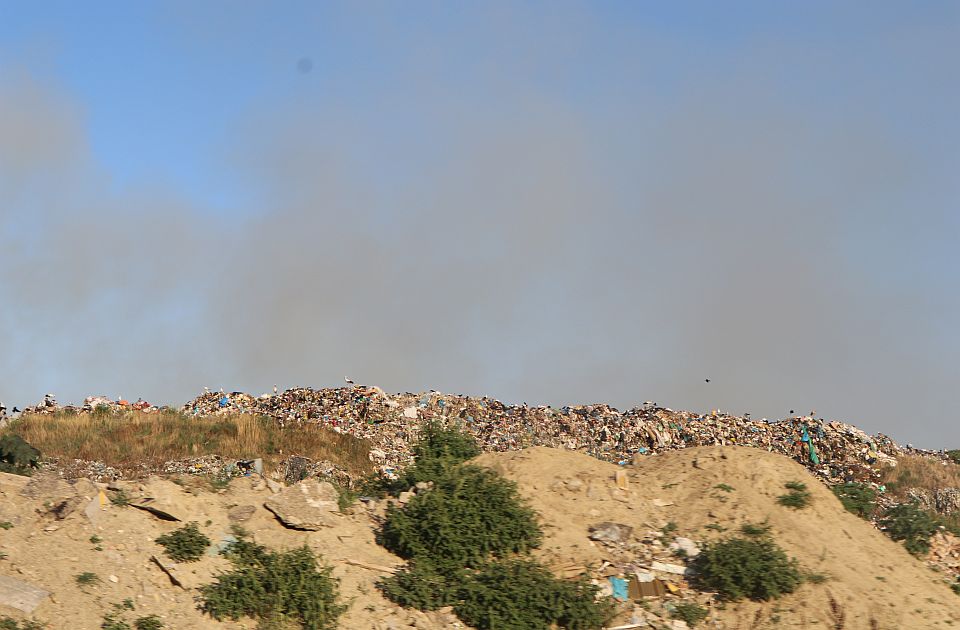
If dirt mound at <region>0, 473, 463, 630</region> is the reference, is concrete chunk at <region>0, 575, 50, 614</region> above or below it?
below

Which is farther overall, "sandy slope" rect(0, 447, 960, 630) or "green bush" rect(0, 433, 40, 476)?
"green bush" rect(0, 433, 40, 476)

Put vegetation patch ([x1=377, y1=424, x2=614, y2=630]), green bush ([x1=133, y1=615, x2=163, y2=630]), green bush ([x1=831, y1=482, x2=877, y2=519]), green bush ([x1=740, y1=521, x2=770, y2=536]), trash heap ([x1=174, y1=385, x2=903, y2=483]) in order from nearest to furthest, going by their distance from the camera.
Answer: green bush ([x1=133, y1=615, x2=163, y2=630]) → vegetation patch ([x1=377, y1=424, x2=614, y2=630]) → green bush ([x1=740, y1=521, x2=770, y2=536]) → green bush ([x1=831, y1=482, x2=877, y2=519]) → trash heap ([x1=174, y1=385, x2=903, y2=483])

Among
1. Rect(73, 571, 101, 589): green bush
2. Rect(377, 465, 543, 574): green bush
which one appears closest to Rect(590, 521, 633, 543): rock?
Rect(377, 465, 543, 574): green bush

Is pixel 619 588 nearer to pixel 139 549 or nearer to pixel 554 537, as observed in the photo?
pixel 554 537

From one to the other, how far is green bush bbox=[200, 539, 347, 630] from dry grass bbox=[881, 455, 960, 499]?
14639mm

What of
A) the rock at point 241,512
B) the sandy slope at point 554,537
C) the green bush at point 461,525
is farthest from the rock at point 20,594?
the green bush at point 461,525

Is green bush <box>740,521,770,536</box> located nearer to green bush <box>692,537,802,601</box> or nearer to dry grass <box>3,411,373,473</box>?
green bush <box>692,537,802,601</box>

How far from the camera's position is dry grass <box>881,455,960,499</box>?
66.2 ft

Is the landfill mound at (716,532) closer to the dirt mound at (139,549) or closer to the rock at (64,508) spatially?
the dirt mound at (139,549)

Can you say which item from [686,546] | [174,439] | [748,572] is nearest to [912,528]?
[748,572]

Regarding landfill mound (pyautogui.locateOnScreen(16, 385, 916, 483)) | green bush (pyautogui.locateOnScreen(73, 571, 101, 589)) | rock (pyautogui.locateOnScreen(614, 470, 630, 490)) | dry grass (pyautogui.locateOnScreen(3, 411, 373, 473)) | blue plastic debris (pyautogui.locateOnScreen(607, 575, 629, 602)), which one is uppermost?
landfill mound (pyautogui.locateOnScreen(16, 385, 916, 483))

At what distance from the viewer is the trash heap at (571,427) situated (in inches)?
870

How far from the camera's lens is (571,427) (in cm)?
2339

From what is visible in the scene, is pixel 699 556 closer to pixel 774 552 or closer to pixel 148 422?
pixel 774 552
